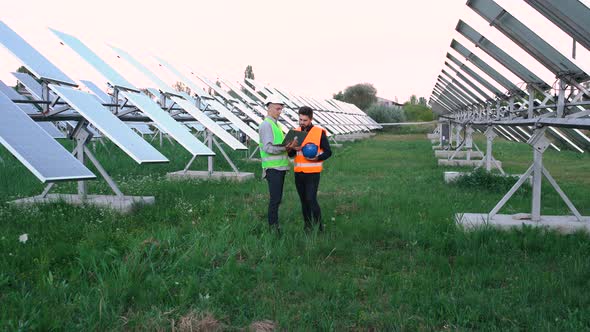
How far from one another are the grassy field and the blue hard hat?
74cm

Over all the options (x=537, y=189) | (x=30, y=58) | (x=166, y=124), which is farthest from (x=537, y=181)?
(x=30, y=58)

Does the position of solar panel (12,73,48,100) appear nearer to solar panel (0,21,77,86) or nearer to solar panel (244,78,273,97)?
solar panel (0,21,77,86)

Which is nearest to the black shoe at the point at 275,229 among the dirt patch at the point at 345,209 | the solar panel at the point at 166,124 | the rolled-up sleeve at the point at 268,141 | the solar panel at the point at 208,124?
the rolled-up sleeve at the point at 268,141

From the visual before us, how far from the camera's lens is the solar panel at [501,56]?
7.58 metres

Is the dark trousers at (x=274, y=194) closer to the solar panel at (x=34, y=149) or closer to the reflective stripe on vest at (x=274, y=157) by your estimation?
the reflective stripe on vest at (x=274, y=157)

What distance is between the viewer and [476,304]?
137 inches

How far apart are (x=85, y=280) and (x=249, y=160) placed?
9513 millimetres

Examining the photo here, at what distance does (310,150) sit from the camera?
5.49m

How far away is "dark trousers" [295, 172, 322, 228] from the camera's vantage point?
5562 mm

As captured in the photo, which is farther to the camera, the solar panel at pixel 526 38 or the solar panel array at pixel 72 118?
the solar panel at pixel 526 38

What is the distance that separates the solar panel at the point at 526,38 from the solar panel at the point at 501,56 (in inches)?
39.7

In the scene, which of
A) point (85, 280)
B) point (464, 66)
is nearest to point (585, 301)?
point (85, 280)

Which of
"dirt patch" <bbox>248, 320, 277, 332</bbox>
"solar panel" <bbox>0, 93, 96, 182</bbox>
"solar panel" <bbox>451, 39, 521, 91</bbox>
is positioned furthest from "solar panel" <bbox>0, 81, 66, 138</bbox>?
"solar panel" <bbox>451, 39, 521, 91</bbox>

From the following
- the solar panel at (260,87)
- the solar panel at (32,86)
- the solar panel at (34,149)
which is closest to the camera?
the solar panel at (34,149)
